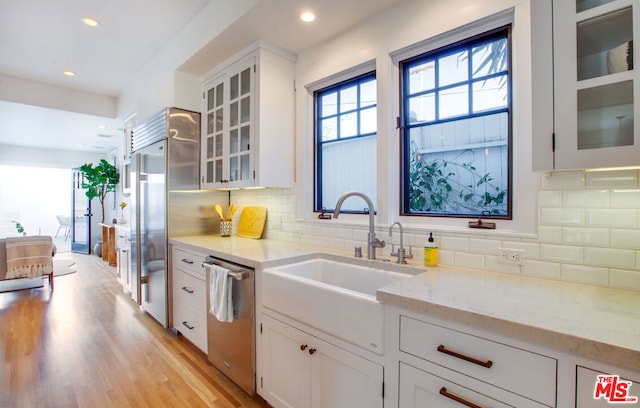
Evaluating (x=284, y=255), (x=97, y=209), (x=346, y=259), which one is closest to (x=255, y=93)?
(x=284, y=255)

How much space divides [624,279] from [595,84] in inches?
31.9

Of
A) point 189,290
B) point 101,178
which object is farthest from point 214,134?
point 101,178

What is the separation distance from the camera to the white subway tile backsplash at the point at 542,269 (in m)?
1.42

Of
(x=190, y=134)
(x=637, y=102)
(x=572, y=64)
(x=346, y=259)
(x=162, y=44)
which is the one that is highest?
(x=162, y=44)

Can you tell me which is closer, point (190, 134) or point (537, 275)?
point (537, 275)

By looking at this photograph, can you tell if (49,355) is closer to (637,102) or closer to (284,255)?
(284,255)

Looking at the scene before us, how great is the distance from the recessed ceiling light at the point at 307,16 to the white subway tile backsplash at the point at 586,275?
6.99 feet

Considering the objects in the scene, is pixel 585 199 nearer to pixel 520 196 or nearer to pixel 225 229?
pixel 520 196

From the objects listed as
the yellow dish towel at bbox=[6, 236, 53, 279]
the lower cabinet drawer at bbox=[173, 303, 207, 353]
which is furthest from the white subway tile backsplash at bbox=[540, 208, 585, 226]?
the yellow dish towel at bbox=[6, 236, 53, 279]

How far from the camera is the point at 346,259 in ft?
6.70

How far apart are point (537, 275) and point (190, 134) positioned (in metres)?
3.16

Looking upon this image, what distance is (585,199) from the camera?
4.43 feet

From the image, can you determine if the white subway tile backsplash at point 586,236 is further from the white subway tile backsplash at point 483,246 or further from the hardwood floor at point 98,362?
the hardwood floor at point 98,362

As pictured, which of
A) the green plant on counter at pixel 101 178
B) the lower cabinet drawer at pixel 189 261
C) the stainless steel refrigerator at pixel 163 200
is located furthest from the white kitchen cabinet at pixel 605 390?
the green plant on counter at pixel 101 178
